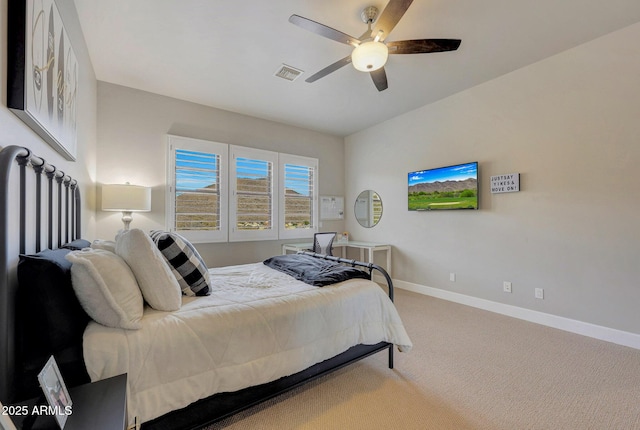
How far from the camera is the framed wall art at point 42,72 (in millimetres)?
1122

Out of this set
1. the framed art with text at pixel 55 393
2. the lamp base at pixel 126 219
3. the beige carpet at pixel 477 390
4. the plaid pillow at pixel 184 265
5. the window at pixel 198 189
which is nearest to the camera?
the framed art with text at pixel 55 393

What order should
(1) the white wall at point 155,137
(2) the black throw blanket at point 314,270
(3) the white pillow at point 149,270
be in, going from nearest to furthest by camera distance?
(3) the white pillow at point 149,270
(2) the black throw blanket at point 314,270
(1) the white wall at point 155,137

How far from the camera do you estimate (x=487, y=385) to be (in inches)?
75.4

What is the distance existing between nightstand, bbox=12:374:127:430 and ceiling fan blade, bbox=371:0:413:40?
2.48 m

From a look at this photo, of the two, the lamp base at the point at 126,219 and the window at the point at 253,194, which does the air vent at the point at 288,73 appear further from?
the lamp base at the point at 126,219

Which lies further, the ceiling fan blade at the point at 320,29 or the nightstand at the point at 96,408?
the ceiling fan blade at the point at 320,29

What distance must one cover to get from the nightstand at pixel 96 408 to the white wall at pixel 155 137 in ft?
9.91

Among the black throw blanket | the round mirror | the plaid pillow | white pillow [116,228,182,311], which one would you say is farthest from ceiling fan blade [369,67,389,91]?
the round mirror

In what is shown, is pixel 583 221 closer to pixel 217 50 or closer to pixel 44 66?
pixel 217 50

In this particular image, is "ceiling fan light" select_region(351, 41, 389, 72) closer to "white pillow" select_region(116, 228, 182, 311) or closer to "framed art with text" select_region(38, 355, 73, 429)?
"white pillow" select_region(116, 228, 182, 311)

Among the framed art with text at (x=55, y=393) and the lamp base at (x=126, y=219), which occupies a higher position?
the lamp base at (x=126, y=219)

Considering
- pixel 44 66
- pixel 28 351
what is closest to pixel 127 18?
pixel 44 66

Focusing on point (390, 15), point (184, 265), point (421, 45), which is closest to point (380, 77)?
point (421, 45)

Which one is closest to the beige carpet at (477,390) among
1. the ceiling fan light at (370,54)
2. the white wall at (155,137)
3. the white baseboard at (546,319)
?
the white baseboard at (546,319)
